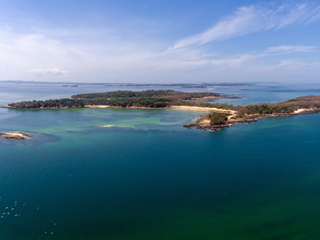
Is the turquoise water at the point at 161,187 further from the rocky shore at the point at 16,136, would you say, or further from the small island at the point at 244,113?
the small island at the point at 244,113

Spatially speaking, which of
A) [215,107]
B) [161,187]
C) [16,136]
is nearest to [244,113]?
[215,107]

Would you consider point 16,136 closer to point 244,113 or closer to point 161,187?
point 161,187

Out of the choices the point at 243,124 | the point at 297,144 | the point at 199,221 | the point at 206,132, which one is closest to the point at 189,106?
the point at 243,124

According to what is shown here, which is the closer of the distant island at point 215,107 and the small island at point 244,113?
the small island at point 244,113

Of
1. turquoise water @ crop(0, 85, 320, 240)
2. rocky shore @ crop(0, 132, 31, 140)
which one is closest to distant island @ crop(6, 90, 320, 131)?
turquoise water @ crop(0, 85, 320, 240)

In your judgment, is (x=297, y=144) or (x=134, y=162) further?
(x=297, y=144)

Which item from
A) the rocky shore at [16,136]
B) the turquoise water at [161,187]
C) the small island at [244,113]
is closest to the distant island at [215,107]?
the small island at [244,113]

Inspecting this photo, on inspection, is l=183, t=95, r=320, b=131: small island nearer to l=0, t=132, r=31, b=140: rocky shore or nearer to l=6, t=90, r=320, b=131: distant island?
l=6, t=90, r=320, b=131: distant island

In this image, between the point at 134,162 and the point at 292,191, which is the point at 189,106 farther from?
the point at 292,191
